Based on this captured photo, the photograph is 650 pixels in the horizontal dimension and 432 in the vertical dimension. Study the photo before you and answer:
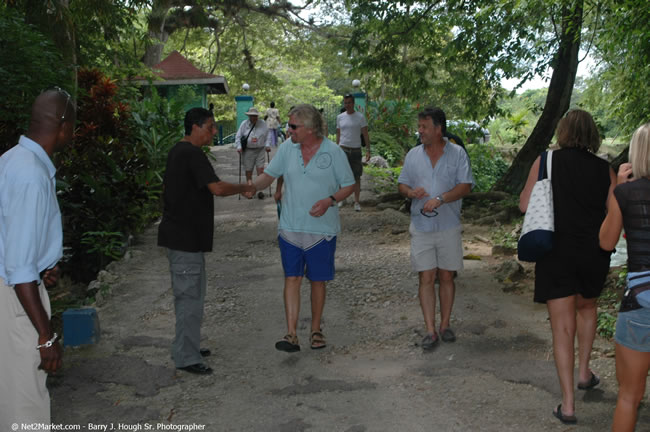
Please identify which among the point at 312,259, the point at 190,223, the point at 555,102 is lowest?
the point at 312,259

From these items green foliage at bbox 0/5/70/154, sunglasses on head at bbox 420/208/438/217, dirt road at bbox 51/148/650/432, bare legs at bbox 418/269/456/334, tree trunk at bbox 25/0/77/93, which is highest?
tree trunk at bbox 25/0/77/93

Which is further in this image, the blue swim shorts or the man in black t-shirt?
the blue swim shorts

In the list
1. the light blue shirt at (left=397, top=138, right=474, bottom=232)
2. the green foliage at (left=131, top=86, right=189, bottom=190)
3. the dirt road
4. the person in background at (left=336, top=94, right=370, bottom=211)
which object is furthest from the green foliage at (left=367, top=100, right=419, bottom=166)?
the light blue shirt at (left=397, top=138, right=474, bottom=232)

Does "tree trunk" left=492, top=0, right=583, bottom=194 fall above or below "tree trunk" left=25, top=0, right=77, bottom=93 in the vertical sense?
below

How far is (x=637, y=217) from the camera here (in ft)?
10.9

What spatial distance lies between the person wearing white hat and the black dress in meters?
9.59

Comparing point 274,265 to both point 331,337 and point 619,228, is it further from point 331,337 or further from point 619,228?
point 619,228

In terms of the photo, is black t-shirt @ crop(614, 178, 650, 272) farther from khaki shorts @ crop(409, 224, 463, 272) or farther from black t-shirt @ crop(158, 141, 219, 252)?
black t-shirt @ crop(158, 141, 219, 252)

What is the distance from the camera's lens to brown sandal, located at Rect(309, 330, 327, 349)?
5824 mm

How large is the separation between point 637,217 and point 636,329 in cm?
53

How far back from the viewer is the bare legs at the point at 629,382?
10.9 feet

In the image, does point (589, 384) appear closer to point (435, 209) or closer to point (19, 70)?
point (435, 209)

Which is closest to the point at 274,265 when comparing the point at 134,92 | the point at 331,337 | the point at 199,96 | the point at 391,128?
the point at 331,337

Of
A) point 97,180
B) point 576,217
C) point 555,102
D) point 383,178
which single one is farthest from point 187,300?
point 383,178
